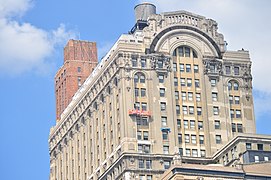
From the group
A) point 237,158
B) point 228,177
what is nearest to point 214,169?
point 228,177

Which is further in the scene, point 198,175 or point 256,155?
point 256,155

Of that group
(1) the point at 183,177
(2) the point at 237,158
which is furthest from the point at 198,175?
(2) the point at 237,158

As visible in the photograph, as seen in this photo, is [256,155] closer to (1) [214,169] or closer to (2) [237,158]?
(2) [237,158]

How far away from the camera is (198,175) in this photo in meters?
183

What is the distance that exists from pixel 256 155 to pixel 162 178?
2095cm

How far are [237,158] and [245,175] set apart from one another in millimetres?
14177

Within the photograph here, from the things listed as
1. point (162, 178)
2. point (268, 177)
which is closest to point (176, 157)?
point (162, 178)

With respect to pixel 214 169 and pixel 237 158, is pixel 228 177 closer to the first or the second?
pixel 214 169

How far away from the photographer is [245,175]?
184 meters

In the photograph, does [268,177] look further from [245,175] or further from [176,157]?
[176,157]

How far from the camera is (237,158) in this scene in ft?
651

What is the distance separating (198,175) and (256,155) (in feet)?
65.9

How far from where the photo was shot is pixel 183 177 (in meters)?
182

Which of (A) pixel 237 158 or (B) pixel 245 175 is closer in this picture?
(B) pixel 245 175
